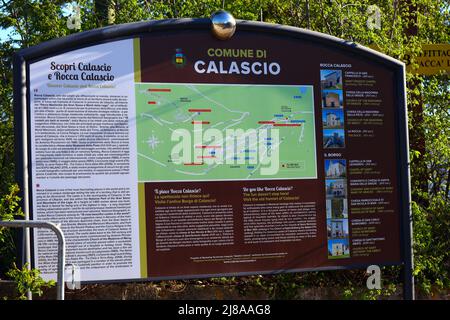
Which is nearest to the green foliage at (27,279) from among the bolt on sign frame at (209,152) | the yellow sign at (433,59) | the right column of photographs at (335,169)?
the bolt on sign frame at (209,152)

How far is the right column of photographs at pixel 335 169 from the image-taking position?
19.5ft

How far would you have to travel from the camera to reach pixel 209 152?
5641mm

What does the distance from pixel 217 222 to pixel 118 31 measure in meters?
1.71

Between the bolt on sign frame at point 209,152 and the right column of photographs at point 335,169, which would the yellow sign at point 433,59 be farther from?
the right column of photographs at point 335,169

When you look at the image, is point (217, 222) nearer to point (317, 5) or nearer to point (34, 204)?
point (34, 204)

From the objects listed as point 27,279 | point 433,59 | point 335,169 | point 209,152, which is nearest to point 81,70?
point 209,152

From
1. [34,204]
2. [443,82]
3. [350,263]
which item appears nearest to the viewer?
[34,204]

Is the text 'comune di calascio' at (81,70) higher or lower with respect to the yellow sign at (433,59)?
lower

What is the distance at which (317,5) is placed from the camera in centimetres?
754

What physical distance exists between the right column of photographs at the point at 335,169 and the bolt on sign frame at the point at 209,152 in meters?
0.01

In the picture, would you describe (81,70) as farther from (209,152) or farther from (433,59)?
(433,59)
